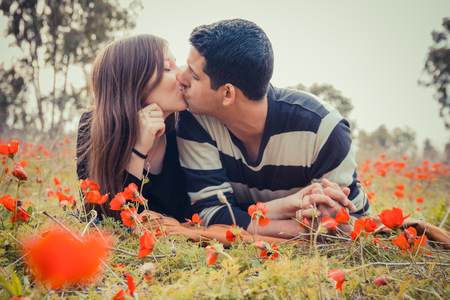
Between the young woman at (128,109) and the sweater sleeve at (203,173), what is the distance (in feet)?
0.76

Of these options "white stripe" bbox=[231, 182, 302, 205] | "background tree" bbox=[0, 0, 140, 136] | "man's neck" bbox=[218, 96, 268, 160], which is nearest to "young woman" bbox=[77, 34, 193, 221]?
"man's neck" bbox=[218, 96, 268, 160]

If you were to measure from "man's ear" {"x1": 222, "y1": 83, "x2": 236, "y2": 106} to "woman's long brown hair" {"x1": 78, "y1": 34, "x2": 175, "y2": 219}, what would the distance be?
49 cm

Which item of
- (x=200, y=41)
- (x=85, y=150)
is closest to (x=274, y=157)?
(x=200, y=41)

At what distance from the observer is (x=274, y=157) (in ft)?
7.02

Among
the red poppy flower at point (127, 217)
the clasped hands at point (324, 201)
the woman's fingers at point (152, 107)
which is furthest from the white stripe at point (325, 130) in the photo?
the red poppy flower at point (127, 217)

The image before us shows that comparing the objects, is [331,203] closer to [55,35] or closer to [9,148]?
[9,148]

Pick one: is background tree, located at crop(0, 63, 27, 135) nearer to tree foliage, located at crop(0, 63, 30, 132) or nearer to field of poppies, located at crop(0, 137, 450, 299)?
tree foliage, located at crop(0, 63, 30, 132)

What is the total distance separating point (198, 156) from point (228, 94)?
536mm

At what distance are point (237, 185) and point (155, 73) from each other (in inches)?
43.1

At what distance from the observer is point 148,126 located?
1958mm

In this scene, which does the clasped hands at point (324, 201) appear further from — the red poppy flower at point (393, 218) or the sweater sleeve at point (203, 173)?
the red poppy flower at point (393, 218)

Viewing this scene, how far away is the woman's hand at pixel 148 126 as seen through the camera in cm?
196

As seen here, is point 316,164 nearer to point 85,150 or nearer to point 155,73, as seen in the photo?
point 155,73

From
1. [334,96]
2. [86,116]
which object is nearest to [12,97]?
[86,116]
